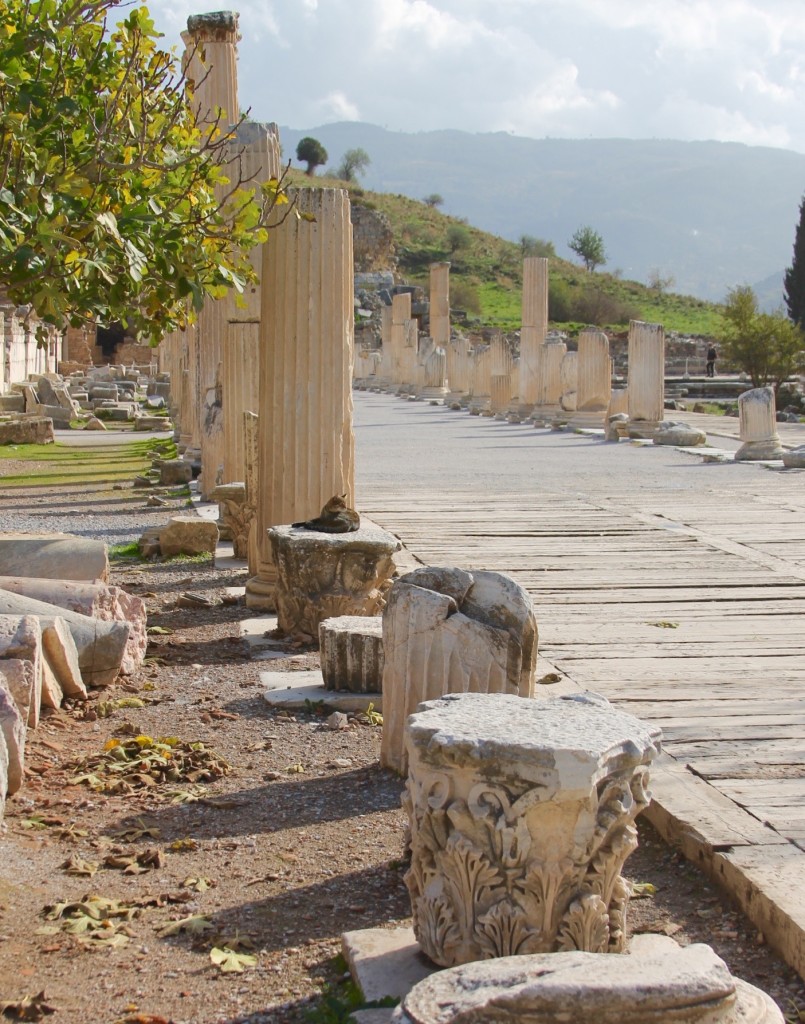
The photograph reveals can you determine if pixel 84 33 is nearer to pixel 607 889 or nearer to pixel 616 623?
pixel 607 889

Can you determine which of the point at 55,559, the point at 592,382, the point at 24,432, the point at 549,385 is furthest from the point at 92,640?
the point at 549,385

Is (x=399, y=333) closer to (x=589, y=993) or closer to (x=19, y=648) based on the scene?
(x=19, y=648)

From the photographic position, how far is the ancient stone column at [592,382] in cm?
2758

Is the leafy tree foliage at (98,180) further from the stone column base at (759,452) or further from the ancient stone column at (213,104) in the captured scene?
the stone column base at (759,452)

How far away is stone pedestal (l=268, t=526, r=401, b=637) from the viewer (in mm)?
7316

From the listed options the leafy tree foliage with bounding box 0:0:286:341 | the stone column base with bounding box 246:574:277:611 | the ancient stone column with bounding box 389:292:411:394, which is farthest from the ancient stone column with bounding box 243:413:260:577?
the ancient stone column with bounding box 389:292:411:394

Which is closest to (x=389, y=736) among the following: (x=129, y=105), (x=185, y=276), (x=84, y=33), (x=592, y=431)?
(x=185, y=276)

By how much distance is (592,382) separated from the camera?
93.0 feet

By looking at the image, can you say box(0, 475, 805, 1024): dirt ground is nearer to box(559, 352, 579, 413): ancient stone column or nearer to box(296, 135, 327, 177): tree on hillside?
box(559, 352, 579, 413): ancient stone column

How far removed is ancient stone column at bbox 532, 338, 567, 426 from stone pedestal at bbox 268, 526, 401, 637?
22.1 m

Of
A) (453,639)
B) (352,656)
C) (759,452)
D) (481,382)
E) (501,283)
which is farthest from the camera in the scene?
(501,283)

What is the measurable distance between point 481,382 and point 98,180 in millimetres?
31393

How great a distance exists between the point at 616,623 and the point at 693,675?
4.51 ft

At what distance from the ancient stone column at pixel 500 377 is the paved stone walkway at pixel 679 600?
1321 cm
